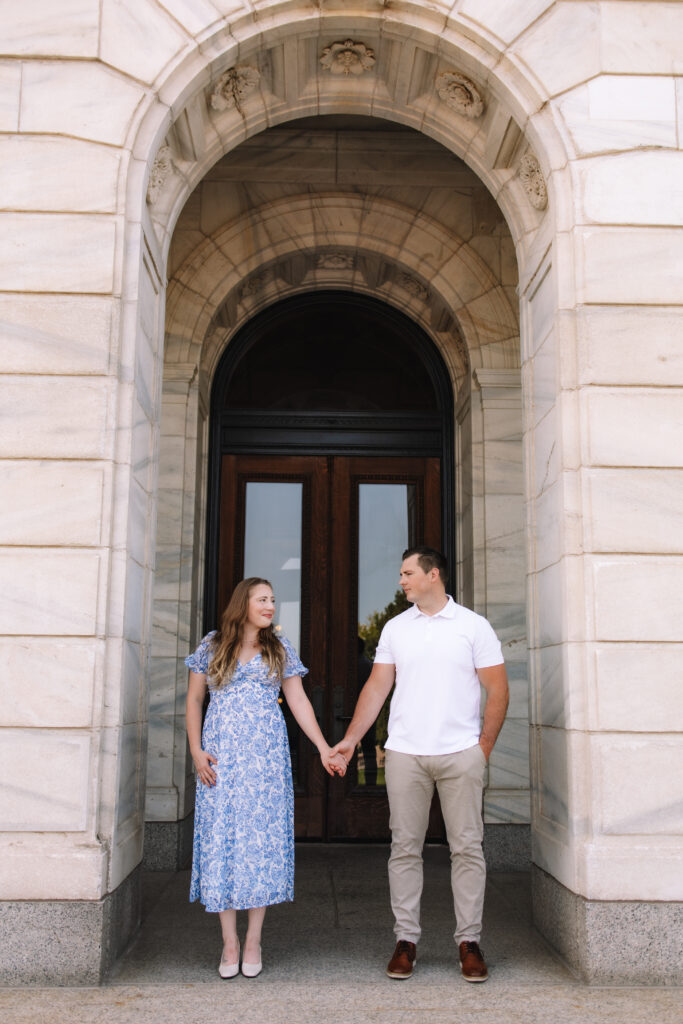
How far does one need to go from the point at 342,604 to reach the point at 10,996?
4400 millimetres

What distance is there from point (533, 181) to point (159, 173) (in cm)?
226

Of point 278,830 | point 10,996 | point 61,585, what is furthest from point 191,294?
point 10,996

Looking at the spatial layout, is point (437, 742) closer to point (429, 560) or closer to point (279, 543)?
point (429, 560)

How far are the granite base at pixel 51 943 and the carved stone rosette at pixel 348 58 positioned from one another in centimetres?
504

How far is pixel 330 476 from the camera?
8117 millimetres

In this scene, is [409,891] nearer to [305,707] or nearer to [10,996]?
[305,707]

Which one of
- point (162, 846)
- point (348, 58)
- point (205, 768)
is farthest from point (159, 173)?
point (162, 846)

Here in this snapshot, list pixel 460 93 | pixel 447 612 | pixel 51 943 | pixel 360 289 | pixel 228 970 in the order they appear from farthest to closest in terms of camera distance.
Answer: pixel 360 289 → pixel 460 93 → pixel 447 612 → pixel 228 970 → pixel 51 943

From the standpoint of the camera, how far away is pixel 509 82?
16.7ft

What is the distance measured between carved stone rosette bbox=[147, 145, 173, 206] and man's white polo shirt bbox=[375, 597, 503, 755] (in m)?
2.98

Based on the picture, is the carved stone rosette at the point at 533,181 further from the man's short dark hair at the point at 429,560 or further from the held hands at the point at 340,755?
the held hands at the point at 340,755

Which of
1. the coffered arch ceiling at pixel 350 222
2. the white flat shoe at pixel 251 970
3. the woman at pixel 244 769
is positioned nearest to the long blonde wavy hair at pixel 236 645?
the woman at pixel 244 769

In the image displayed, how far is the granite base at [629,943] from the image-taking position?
13.9ft

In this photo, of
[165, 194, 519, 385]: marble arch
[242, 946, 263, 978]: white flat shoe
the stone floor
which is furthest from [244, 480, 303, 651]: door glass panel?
[242, 946, 263, 978]: white flat shoe
